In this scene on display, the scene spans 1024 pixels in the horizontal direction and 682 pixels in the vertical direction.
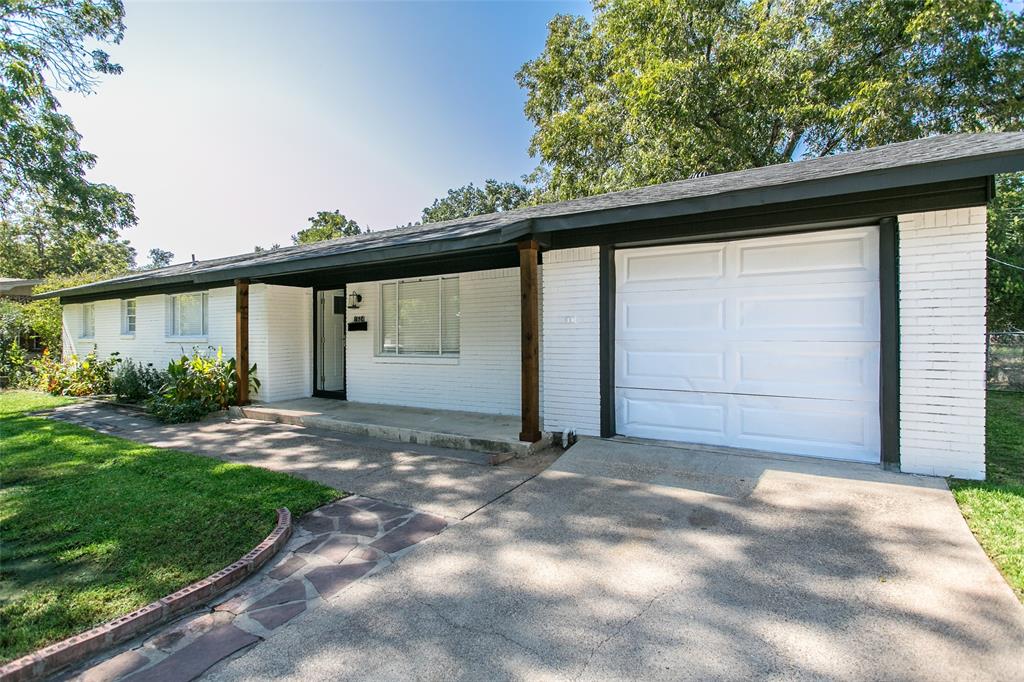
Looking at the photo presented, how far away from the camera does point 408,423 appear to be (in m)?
7.13

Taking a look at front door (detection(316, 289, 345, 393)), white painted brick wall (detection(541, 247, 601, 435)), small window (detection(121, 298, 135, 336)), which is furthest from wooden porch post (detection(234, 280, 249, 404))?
white painted brick wall (detection(541, 247, 601, 435))

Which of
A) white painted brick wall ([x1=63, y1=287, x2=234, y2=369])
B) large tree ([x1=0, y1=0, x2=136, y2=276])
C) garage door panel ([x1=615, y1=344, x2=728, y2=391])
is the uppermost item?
large tree ([x1=0, y1=0, x2=136, y2=276])

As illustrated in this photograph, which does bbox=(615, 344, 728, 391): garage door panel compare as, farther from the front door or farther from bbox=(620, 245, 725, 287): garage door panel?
the front door

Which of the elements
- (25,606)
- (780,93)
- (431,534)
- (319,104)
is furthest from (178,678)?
(780,93)

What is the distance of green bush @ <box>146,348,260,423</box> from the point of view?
27.1 feet

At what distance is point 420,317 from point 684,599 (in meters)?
6.77

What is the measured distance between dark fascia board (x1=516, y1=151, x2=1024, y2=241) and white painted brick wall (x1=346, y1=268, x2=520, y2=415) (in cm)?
234

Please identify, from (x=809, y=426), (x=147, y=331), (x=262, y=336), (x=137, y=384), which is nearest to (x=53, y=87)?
(x=147, y=331)

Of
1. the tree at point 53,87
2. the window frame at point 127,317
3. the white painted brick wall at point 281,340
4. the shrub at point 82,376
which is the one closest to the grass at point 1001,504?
the white painted brick wall at point 281,340

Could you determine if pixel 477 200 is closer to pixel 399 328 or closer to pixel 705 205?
pixel 399 328

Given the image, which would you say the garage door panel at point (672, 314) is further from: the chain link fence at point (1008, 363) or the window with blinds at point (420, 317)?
the chain link fence at point (1008, 363)

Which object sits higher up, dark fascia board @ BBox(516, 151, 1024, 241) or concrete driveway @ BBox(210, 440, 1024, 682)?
dark fascia board @ BBox(516, 151, 1024, 241)

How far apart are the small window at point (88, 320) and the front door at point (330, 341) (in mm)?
7689

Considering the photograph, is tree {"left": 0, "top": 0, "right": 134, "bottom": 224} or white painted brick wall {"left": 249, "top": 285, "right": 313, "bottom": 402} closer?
white painted brick wall {"left": 249, "top": 285, "right": 313, "bottom": 402}
